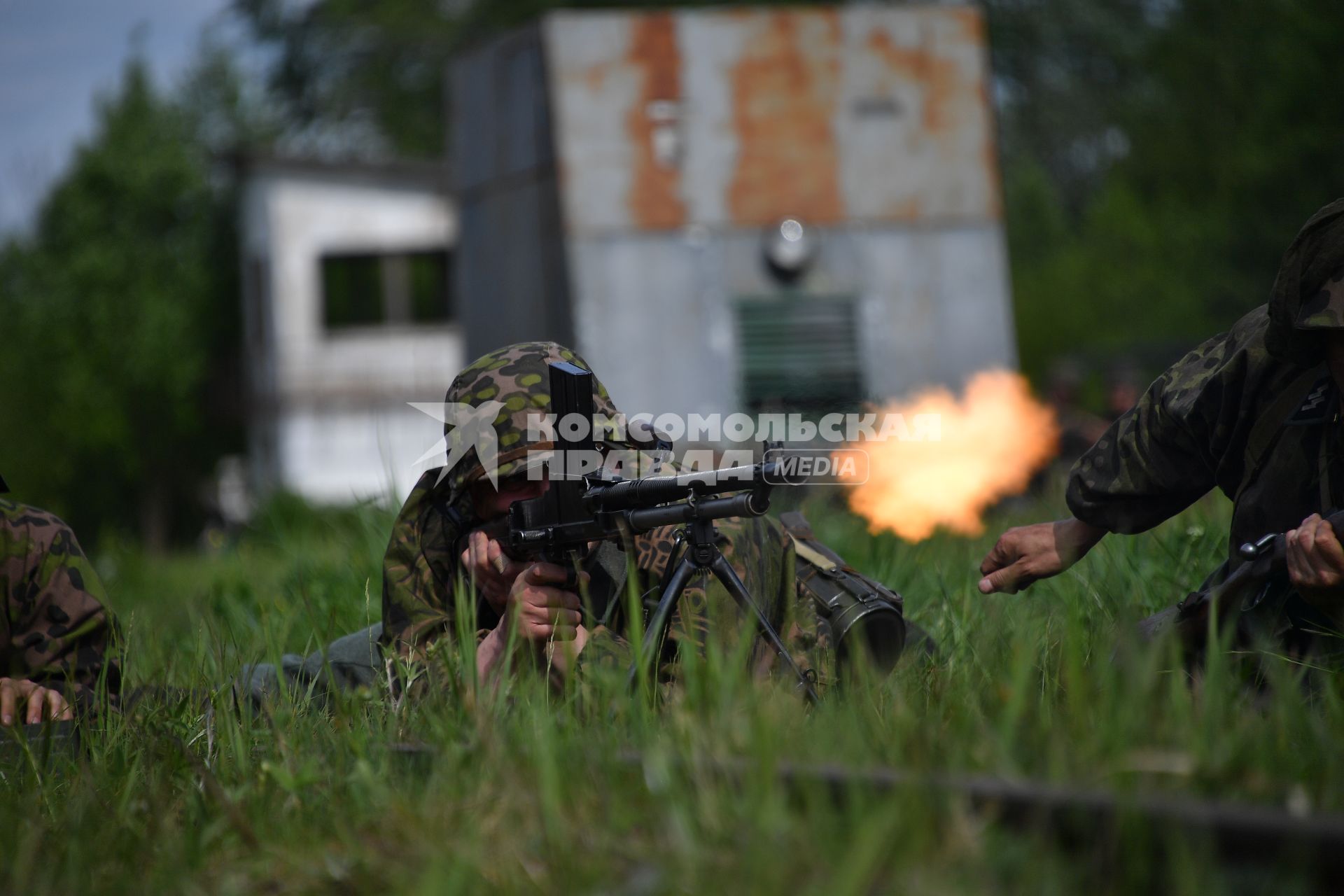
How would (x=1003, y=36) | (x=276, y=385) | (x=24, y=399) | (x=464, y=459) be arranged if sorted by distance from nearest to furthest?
1. (x=464, y=459)
2. (x=276, y=385)
3. (x=24, y=399)
4. (x=1003, y=36)

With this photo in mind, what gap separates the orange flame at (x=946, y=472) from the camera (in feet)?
12.8

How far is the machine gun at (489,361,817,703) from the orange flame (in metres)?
0.35

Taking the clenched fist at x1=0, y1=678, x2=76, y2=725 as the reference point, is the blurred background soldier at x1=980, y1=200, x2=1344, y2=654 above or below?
above

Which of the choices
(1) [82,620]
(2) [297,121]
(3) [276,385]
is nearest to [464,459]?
(1) [82,620]

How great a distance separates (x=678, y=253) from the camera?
837 cm

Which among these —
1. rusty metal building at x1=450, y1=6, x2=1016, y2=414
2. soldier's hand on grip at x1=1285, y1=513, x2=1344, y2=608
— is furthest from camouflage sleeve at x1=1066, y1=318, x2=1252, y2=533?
rusty metal building at x1=450, y1=6, x2=1016, y2=414

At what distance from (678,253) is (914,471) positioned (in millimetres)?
4659

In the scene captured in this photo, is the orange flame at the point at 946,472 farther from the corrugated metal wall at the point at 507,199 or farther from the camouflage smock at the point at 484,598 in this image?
the corrugated metal wall at the point at 507,199

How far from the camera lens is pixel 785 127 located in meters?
8.62

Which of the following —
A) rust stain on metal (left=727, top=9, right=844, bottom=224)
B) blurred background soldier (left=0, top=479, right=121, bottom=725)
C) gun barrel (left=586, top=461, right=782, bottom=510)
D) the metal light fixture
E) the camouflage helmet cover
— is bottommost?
blurred background soldier (left=0, top=479, right=121, bottom=725)

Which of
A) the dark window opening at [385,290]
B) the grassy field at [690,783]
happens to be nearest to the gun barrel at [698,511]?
the grassy field at [690,783]

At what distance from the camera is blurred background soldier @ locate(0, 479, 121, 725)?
3473 mm

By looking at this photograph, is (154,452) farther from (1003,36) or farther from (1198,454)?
(1198,454)

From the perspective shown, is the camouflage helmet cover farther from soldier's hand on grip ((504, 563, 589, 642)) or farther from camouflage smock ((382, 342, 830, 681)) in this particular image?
soldier's hand on grip ((504, 563, 589, 642))
